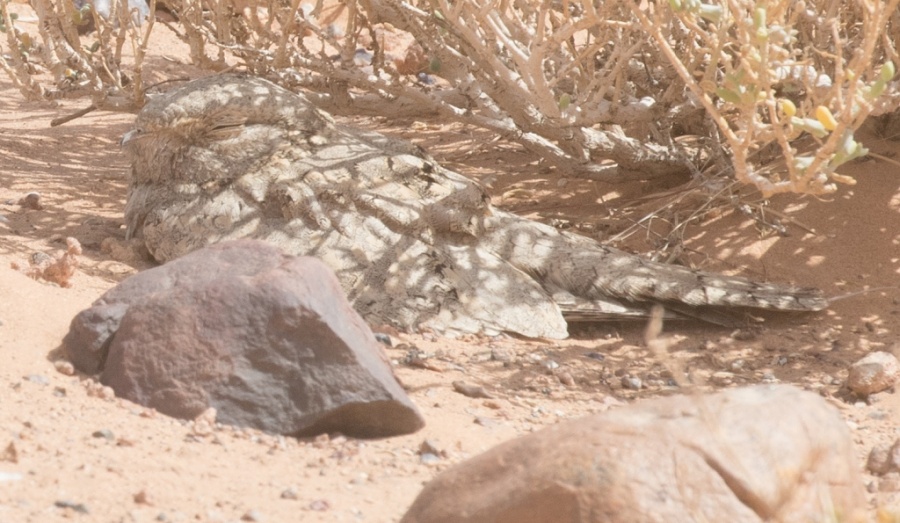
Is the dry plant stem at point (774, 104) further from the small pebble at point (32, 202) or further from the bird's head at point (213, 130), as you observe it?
the small pebble at point (32, 202)

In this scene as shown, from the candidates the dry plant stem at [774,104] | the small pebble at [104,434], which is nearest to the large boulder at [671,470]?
the dry plant stem at [774,104]

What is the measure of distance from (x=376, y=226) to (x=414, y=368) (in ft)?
2.91

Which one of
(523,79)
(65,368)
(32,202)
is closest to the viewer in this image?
(65,368)

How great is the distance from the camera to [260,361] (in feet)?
10.9

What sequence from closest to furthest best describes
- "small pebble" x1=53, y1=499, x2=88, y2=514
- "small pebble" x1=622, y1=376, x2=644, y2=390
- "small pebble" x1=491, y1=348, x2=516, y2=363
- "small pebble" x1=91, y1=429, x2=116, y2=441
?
"small pebble" x1=53, y1=499, x2=88, y2=514 < "small pebble" x1=91, y1=429, x2=116, y2=441 < "small pebble" x1=622, y1=376, x2=644, y2=390 < "small pebble" x1=491, y1=348, x2=516, y2=363

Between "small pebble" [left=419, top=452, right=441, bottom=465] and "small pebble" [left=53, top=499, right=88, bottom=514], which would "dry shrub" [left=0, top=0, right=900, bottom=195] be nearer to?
"small pebble" [left=419, top=452, right=441, bottom=465]

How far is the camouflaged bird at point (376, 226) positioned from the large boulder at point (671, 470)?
2.22m

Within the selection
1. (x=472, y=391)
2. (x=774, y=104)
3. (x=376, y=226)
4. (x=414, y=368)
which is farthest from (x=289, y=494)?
(x=376, y=226)

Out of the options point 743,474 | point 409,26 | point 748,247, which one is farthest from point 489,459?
point 409,26

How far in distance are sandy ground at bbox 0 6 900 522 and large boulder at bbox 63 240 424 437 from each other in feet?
0.26

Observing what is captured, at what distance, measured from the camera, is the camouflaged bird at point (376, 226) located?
15.8 feet

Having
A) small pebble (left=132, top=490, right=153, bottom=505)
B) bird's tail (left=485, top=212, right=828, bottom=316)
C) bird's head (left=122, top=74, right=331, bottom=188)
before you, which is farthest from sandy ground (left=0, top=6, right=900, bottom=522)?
bird's head (left=122, top=74, right=331, bottom=188)

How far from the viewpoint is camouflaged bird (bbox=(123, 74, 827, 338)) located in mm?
4812

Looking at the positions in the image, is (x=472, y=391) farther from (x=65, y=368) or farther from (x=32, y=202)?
(x=32, y=202)
